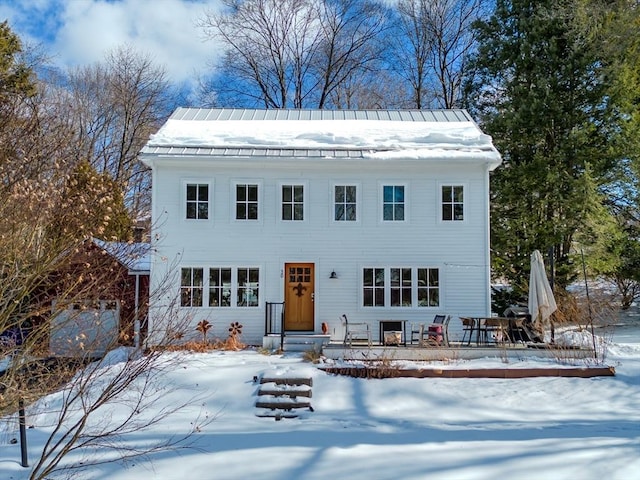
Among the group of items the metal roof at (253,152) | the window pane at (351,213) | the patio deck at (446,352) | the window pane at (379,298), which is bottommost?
the patio deck at (446,352)

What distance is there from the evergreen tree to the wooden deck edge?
7.47 metres

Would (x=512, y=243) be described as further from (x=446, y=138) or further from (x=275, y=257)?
(x=275, y=257)

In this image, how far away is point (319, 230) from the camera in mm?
13484

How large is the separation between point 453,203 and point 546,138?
6.61m

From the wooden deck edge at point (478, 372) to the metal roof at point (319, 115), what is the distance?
924 cm

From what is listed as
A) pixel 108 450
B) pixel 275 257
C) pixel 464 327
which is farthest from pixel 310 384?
pixel 464 327

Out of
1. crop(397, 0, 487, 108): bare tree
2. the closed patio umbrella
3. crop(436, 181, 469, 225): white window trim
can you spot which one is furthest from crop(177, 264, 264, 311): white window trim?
crop(397, 0, 487, 108): bare tree

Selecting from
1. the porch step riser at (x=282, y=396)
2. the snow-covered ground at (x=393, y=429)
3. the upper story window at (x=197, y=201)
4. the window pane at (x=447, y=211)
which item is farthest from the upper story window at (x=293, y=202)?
the porch step riser at (x=282, y=396)

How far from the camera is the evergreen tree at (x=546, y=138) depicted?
16562 mm

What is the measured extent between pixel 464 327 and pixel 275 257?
5.23m

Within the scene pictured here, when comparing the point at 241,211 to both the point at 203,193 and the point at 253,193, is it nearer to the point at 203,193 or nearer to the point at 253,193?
the point at 253,193

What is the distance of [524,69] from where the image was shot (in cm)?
1788

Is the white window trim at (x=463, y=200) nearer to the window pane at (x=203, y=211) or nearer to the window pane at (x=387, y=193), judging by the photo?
the window pane at (x=387, y=193)

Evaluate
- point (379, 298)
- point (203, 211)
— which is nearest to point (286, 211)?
point (203, 211)
